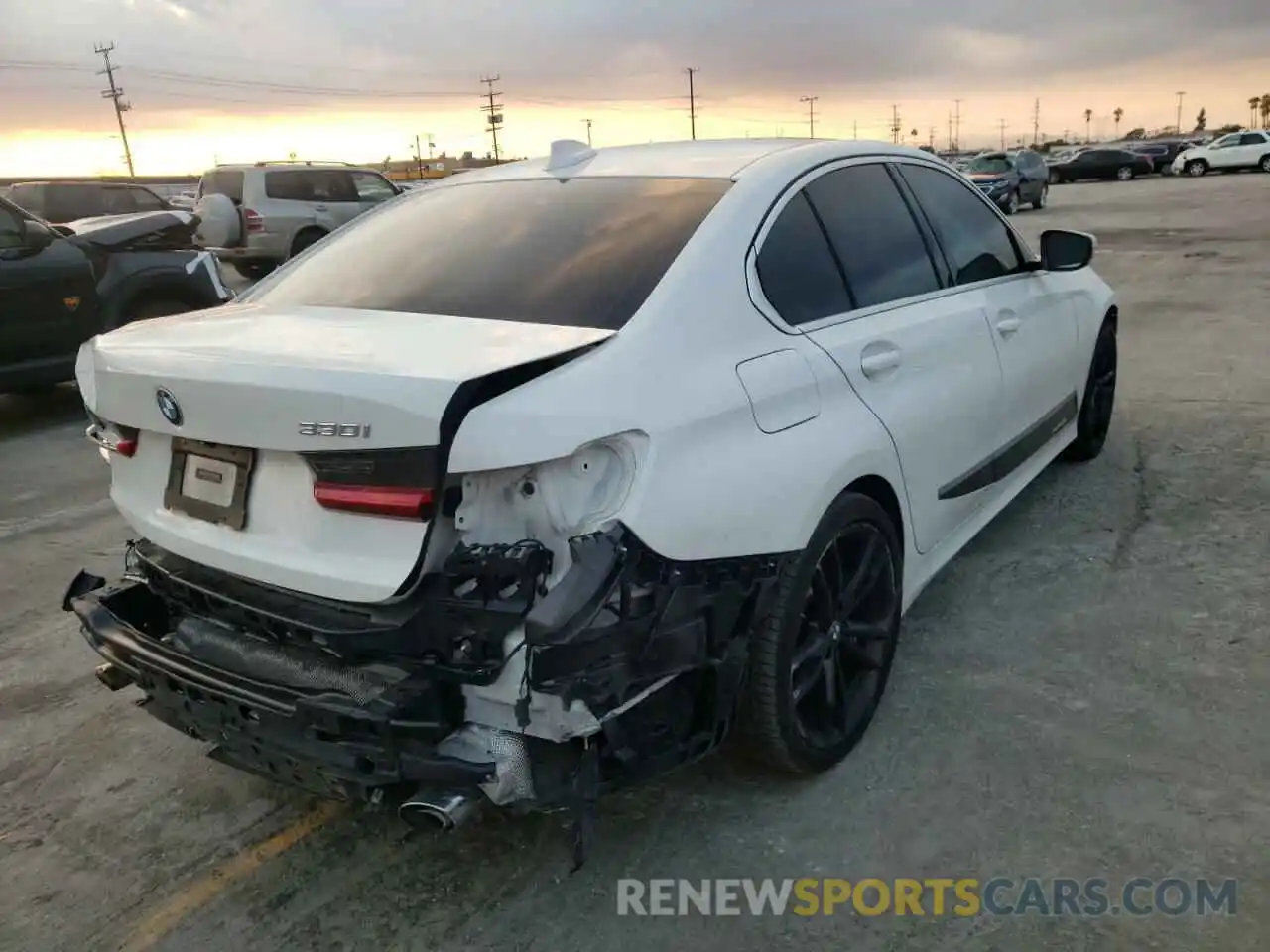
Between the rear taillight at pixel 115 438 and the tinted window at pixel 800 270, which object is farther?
the tinted window at pixel 800 270

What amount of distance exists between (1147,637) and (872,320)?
5.16ft

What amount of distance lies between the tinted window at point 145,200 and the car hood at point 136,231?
10488 millimetres

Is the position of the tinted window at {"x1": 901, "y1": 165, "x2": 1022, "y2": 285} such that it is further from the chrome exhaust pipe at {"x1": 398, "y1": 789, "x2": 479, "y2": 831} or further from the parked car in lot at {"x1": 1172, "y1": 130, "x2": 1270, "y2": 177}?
the parked car in lot at {"x1": 1172, "y1": 130, "x2": 1270, "y2": 177}

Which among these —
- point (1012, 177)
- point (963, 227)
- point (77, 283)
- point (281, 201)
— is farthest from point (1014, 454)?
point (1012, 177)

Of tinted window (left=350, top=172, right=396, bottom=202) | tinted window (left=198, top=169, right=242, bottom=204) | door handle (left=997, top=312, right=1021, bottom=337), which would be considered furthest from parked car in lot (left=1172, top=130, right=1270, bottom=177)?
door handle (left=997, top=312, right=1021, bottom=337)

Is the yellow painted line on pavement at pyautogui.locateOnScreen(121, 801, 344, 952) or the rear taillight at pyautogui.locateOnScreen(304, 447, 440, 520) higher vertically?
the rear taillight at pyautogui.locateOnScreen(304, 447, 440, 520)

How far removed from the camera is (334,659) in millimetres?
2336

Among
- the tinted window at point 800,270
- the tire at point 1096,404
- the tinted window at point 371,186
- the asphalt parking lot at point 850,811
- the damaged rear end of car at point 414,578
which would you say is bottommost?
the asphalt parking lot at point 850,811

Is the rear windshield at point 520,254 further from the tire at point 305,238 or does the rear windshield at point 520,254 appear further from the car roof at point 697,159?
the tire at point 305,238

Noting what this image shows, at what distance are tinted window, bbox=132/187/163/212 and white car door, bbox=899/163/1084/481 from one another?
17810 millimetres

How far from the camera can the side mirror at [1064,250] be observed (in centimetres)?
450

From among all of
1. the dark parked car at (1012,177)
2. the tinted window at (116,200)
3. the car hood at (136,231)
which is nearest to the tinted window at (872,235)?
the car hood at (136,231)

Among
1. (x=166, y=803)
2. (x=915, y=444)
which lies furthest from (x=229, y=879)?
(x=915, y=444)

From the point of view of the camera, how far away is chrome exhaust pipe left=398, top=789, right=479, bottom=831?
7.09 feet
